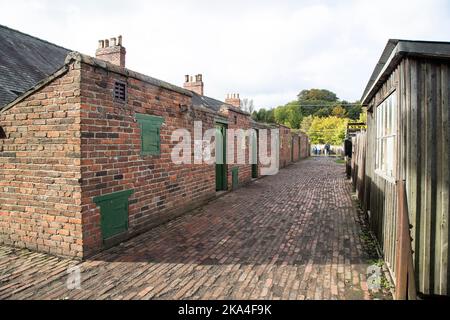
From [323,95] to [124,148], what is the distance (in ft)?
259

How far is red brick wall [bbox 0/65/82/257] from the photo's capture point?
14.1ft

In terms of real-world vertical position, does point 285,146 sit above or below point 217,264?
above

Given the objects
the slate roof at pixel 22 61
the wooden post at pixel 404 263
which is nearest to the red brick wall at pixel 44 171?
the slate roof at pixel 22 61

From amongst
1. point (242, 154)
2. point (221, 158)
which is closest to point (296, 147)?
point (242, 154)

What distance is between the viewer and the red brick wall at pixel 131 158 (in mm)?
4402

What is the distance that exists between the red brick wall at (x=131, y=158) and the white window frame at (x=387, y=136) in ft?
14.0

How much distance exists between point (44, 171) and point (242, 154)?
8073 mm

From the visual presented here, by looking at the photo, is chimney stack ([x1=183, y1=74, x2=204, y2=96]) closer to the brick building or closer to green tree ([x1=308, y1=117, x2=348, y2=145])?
the brick building

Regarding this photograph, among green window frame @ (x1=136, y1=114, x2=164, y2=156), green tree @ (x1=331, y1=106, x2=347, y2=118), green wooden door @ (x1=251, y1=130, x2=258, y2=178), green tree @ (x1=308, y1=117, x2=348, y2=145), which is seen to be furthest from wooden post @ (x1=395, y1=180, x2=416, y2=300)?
green tree @ (x1=331, y1=106, x2=347, y2=118)

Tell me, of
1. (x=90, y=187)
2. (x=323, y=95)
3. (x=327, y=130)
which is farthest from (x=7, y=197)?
(x=323, y=95)

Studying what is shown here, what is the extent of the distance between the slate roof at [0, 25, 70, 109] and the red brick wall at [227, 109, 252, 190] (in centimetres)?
611

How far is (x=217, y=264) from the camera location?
419 centimetres

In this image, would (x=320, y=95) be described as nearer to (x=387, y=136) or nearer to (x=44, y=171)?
(x=387, y=136)

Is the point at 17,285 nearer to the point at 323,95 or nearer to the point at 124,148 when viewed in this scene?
the point at 124,148
